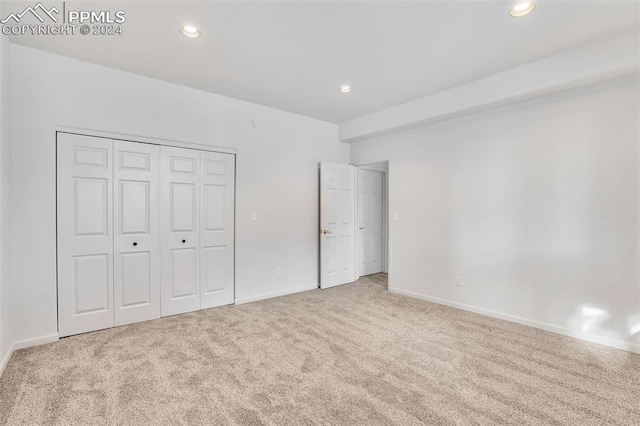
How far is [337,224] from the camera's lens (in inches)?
203

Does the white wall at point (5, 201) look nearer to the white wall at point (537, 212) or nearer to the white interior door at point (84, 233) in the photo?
the white interior door at point (84, 233)

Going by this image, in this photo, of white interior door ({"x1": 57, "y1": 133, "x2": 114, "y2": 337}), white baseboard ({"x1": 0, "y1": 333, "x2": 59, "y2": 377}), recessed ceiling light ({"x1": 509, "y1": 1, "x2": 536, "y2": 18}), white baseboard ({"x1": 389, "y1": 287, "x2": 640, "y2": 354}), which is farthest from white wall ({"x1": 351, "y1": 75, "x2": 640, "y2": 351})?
white baseboard ({"x1": 0, "y1": 333, "x2": 59, "y2": 377})

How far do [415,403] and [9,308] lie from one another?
3.45 metres

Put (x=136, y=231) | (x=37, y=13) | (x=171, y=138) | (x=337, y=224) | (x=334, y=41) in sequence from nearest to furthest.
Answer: (x=37, y=13), (x=334, y=41), (x=136, y=231), (x=171, y=138), (x=337, y=224)

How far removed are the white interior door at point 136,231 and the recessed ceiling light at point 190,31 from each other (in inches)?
57.1

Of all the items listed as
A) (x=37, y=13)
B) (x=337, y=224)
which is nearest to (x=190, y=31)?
(x=37, y=13)

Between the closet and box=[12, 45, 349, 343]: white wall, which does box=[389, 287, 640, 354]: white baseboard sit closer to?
box=[12, 45, 349, 343]: white wall

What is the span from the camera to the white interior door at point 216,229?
3875 mm

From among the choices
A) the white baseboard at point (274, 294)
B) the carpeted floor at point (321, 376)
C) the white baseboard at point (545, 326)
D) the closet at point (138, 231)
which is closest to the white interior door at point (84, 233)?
the closet at point (138, 231)

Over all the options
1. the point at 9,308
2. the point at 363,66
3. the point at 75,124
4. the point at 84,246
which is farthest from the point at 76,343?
the point at 363,66

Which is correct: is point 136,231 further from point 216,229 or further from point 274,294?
point 274,294

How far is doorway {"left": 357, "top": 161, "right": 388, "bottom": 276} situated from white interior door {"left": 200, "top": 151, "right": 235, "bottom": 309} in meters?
2.52

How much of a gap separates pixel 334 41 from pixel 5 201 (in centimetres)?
316

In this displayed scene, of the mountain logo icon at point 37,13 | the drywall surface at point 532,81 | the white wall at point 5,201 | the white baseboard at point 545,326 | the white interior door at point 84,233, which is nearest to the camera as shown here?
the mountain logo icon at point 37,13
